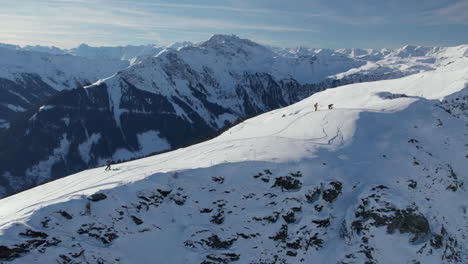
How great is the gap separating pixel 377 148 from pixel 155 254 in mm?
26327

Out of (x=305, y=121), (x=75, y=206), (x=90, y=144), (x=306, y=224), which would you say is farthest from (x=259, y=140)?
(x=90, y=144)

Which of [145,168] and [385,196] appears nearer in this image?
[385,196]

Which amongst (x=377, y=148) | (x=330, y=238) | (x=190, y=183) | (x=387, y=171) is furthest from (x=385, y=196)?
(x=190, y=183)

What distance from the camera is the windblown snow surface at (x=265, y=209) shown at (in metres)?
22.3

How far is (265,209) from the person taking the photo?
86.5ft

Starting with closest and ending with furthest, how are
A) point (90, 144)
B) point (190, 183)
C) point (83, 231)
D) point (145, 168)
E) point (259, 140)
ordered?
1. point (83, 231)
2. point (190, 183)
3. point (145, 168)
4. point (259, 140)
5. point (90, 144)

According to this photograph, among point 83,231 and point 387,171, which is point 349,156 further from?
point 83,231

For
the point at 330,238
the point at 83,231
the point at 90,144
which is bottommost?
the point at 90,144

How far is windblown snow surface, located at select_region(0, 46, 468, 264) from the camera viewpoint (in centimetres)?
2230

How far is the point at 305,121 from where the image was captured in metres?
42.8

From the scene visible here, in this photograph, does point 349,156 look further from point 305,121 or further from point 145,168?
point 145,168

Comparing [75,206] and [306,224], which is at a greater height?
[75,206]

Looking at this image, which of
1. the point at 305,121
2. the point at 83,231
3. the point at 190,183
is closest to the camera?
the point at 83,231

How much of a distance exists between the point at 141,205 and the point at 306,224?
47.6ft
